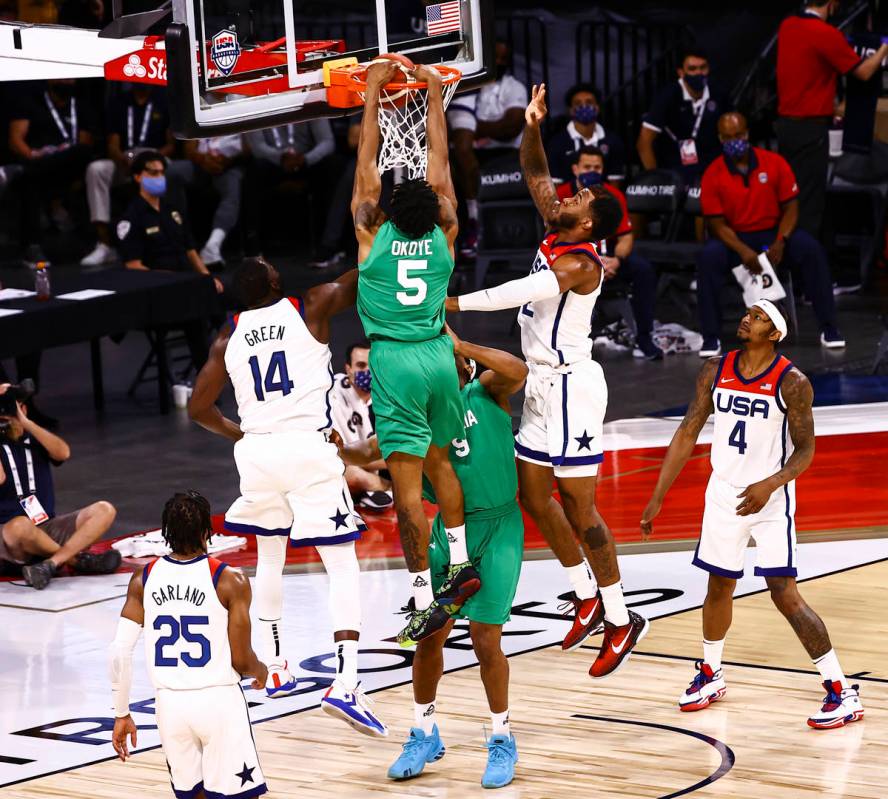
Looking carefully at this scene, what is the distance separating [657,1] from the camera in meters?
20.1

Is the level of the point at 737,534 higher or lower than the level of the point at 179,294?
higher

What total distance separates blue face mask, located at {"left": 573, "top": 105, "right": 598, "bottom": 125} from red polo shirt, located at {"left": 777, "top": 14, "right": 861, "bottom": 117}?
6.05 ft

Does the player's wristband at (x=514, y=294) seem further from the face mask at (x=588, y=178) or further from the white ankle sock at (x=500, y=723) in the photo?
→ the face mask at (x=588, y=178)

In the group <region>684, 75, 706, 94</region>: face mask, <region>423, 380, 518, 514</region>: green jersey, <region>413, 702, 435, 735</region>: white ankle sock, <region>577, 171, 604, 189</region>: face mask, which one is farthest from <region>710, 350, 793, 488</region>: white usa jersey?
<region>684, 75, 706, 94</region>: face mask

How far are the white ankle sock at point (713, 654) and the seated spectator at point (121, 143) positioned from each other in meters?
11.4

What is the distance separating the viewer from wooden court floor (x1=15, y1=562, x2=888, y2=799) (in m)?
6.22

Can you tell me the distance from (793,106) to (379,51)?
8.59m

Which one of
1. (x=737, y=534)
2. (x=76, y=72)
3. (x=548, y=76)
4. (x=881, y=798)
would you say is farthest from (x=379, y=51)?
(x=548, y=76)

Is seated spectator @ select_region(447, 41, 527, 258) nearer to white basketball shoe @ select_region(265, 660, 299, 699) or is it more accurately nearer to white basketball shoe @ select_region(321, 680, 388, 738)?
white basketball shoe @ select_region(265, 660, 299, 699)

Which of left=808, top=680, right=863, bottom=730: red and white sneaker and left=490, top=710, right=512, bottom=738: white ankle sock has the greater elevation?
left=490, top=710, right=512, bottom=738: white ankle sock

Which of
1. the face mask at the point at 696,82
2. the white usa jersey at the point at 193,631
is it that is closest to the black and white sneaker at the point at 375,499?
the white usa jersey at the point at 193,631

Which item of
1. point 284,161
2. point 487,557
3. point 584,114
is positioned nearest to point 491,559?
point 487,557

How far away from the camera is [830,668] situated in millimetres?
6785

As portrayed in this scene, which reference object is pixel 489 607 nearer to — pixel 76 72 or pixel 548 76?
pixel 76 72
